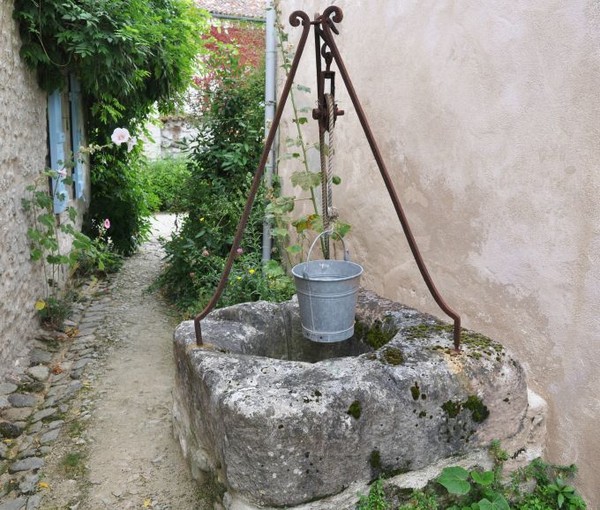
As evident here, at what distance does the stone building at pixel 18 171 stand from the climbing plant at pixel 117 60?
21 centimetres

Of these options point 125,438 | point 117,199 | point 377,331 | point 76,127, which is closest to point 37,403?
point 125,438

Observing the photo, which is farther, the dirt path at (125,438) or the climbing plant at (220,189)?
the climbing plant at (220,189)

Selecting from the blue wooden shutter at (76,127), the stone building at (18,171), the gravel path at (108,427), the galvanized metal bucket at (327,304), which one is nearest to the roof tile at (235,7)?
the blue wooden shutter at (76,127)

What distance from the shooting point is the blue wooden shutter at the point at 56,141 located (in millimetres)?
4742

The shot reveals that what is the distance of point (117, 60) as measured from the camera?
434 cm

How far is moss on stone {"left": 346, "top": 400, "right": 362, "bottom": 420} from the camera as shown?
1862 millimetres

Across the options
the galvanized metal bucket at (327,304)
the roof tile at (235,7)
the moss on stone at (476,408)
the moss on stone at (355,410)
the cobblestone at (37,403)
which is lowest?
the cobblestone at (37,403)

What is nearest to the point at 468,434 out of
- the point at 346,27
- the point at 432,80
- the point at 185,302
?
the point at 432,80

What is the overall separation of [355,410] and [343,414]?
0.16 feet

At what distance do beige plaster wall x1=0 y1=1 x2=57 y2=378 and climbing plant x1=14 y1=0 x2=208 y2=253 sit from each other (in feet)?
0.77

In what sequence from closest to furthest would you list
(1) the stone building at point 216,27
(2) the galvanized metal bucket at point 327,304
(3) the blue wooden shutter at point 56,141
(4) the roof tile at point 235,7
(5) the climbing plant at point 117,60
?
(2) the galvanized metal bucket at point 327,304 → (5) the climbing plant at point 117,60 → (3) the blue wooden shutter at point 56,141 → (1) the stone building at point 216,27 → (4) the roof tile at point 235,7

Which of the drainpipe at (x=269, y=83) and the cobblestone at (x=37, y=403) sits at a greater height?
the drainpipe at (x=269, y=83)

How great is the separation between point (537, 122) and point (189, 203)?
4175 mm

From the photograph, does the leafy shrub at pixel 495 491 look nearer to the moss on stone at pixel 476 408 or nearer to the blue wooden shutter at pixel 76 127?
the moss on stone at pixel 476 408
